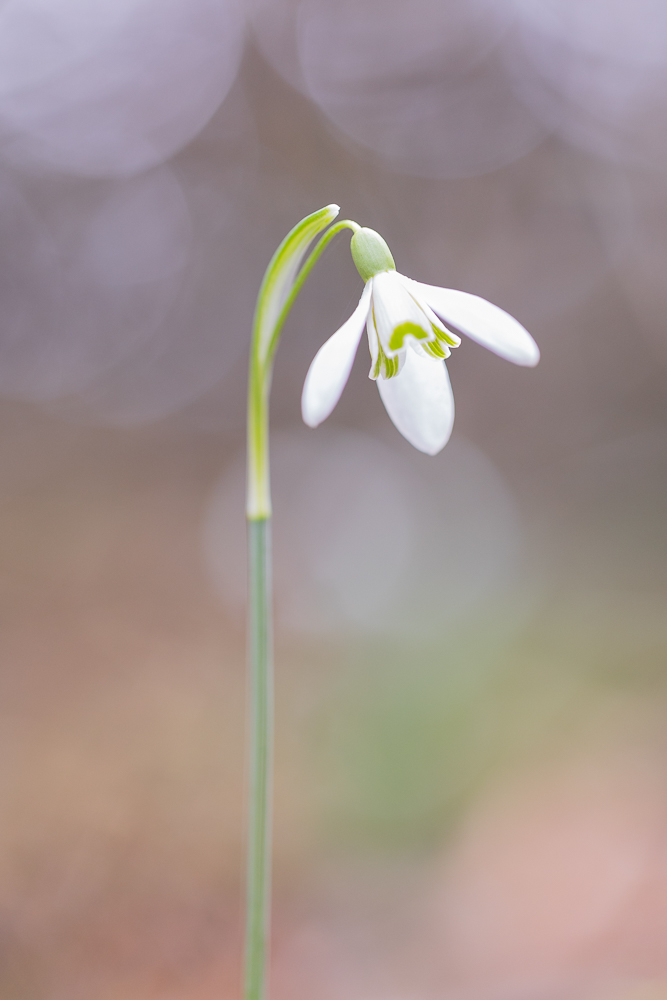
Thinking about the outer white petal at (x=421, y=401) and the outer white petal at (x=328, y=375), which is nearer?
the outer white petal at (x=328, y=375)

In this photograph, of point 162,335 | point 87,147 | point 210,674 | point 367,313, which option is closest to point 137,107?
point 87,147

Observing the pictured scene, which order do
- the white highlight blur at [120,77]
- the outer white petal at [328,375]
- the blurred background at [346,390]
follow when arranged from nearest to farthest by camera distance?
the outer white petal at [328,375], the blurred background at [346,390], the white highlight blur at [120,77]

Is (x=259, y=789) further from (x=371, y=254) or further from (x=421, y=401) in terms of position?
(x=371, y=254)

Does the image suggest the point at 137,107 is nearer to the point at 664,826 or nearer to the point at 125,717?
the point at 125,717

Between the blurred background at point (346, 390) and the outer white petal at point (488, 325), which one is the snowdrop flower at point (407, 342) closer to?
the outer white petal at point (488, 325)

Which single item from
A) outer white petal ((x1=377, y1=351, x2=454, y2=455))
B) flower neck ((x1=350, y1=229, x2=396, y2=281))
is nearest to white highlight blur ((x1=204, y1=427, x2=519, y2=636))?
outer white petal ((x1=377, y1=351, x2=454, y2=455))

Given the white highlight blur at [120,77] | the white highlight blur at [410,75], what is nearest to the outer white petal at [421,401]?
the white highlight blur at [410,75]
